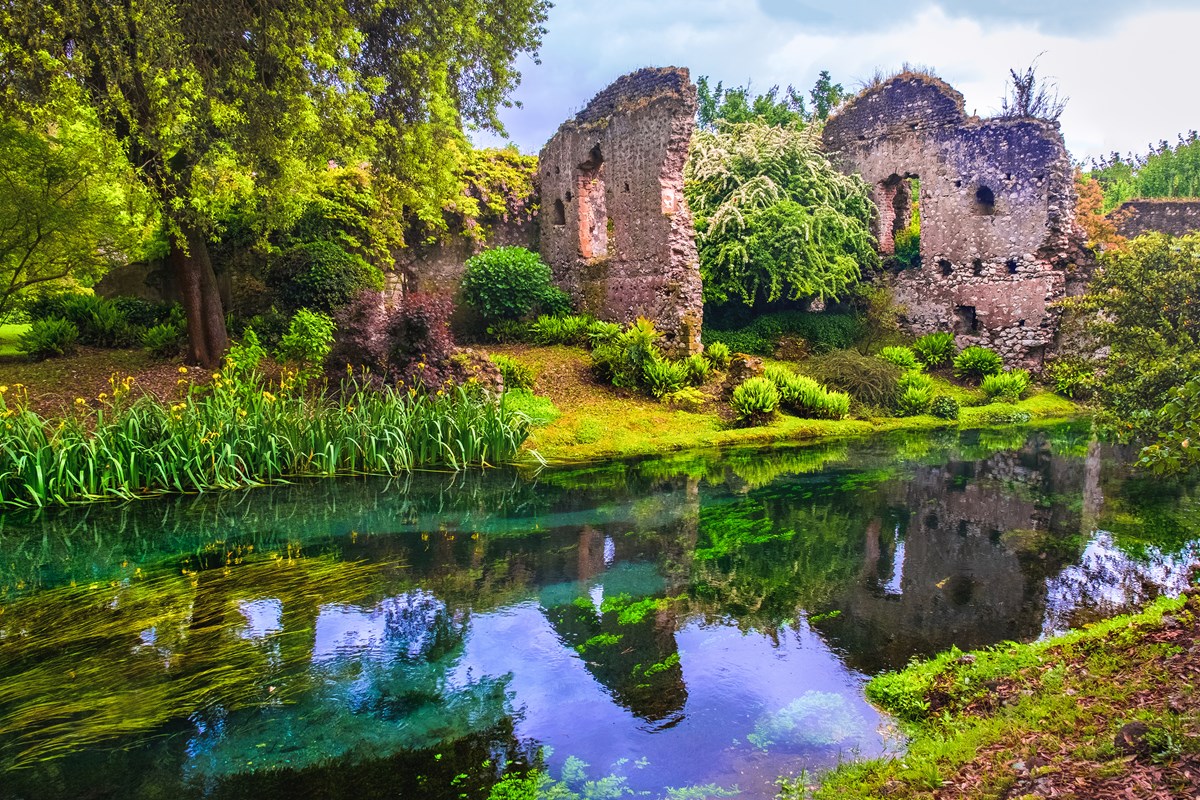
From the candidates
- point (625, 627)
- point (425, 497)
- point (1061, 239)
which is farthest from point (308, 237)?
point (1061, 239)

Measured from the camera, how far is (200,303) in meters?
12.4

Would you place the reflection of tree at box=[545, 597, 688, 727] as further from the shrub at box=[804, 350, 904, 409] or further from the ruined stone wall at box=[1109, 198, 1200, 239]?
the ruined stone wall at box=[1109, 198, 1200, 239]

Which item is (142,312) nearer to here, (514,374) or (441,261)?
(441,261)

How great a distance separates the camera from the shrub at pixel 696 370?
1516cm

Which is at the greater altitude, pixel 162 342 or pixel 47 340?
pixel 47 340

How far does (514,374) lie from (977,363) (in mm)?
10779

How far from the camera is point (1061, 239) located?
18016mm

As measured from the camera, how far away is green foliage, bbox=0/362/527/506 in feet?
28.5

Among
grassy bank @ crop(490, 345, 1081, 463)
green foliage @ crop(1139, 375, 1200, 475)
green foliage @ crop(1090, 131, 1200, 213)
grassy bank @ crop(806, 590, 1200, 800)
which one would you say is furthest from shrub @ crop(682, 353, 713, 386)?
green foliage @ crop(1090, 131, 1200, 213)

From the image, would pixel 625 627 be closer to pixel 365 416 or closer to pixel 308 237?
pixel 365 416

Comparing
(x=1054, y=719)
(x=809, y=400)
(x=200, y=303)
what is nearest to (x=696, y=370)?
(x=809, y=400)

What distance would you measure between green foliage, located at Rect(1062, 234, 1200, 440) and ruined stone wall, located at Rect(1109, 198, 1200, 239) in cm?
1512

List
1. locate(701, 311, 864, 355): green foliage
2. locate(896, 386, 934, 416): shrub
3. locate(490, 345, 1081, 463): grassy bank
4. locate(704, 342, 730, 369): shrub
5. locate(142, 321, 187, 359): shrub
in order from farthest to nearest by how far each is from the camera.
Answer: locate(701, 311, 864, 355): green foliage
locate(704, 342, 730, 369): shrub
locate(896, 386, 934, 416): shrub
locate(142, 321, 187, 359): shrub
locate(490, 345, 1081, 463): grassy bank

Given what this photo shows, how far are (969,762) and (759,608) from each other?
A: 2718 millimetres
